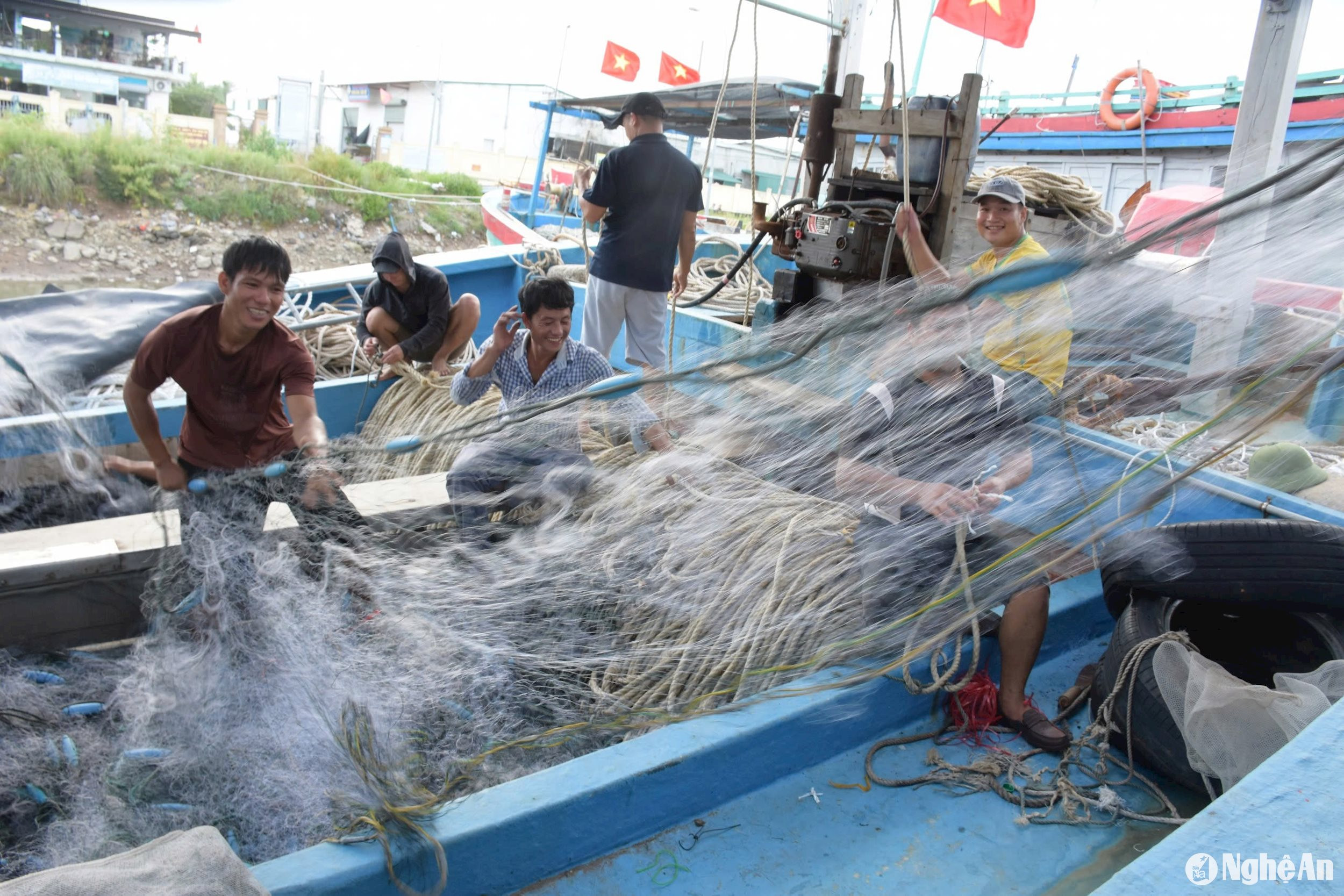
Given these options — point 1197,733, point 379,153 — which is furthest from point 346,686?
point 379,153

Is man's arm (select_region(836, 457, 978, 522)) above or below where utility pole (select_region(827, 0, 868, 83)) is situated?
below

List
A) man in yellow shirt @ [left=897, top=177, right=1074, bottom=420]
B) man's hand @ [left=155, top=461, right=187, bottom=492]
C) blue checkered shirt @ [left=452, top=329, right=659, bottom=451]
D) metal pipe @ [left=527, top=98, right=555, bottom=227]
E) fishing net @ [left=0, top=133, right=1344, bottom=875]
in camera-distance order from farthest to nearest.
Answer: metal pipe @ [left=527, top=98, right=555, bottom=227] < blue checkered shirt @ [left=452, top=329, right=659, bottom=451] < man's hand @ [left=155, top=461, right=187, bottom=492] < man in yellow shirt @ [left=897, top=177, right=1074, bottom=420] < fishing net @ [left=0, top=133, right=1344, bottom=875]

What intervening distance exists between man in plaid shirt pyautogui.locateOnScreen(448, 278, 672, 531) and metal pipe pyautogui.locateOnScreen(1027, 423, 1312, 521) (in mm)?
1466

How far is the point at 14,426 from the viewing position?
14.9ft

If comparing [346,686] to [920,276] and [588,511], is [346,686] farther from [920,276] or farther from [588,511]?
[920,276]

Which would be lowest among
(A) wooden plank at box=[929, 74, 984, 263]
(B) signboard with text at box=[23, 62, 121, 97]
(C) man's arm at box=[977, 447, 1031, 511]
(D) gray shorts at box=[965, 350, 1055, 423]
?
(C) man's arm at box=[977, 447, 1031, 511]

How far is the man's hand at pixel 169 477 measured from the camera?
3398mm

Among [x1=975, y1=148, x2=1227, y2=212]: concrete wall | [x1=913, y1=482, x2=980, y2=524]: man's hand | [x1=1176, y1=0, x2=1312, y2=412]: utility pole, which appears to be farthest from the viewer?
[x1=975, y1=148, x2=1227, y2=212]: concrete wall

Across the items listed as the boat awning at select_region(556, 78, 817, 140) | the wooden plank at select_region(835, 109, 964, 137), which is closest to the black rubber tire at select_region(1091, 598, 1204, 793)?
the wooden plank at select_region(835, 109, 964, 137)

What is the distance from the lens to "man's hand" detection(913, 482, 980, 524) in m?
2.61

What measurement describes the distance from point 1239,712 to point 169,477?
12.3 feet

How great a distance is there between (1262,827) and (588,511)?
2257 mm

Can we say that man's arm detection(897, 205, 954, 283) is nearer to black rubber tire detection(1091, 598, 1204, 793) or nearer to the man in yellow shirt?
the man in yellow shirt

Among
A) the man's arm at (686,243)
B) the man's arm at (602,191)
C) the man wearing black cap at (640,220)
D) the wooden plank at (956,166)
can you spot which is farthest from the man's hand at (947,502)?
the man's arm at (602,191)
